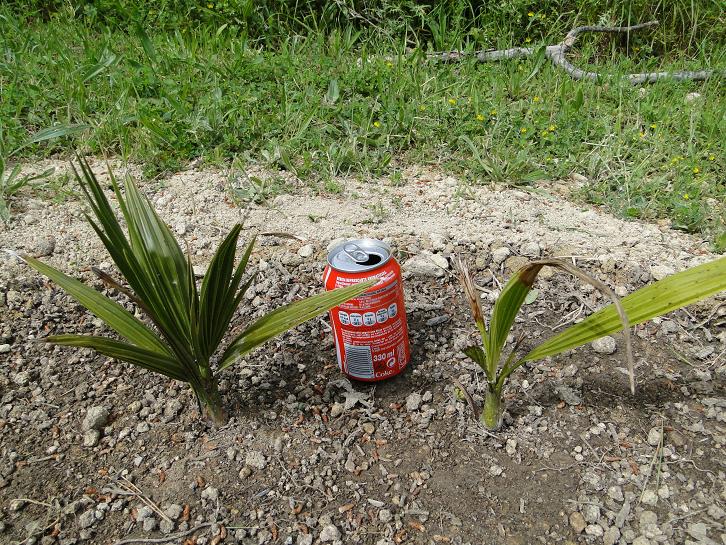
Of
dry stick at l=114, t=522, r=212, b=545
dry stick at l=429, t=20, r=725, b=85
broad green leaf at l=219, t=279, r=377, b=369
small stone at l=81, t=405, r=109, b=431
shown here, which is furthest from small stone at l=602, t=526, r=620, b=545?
dry stick at l=429, t=20, r=725, b=85

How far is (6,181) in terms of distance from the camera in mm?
2789

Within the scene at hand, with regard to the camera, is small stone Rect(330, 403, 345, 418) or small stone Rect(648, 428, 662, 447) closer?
small stone Rect(648, 428, 662, 447)

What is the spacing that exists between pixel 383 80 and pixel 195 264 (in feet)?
4.71

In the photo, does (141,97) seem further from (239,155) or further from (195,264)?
(195,264)

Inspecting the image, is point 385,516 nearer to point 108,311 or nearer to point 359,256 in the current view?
point 359,256

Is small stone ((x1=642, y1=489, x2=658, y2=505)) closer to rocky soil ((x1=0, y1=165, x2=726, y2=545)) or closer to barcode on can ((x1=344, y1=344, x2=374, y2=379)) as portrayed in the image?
rocky soil ((x1=0, y1=165, x2=726, y2=545))

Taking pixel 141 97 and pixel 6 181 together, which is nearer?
pixel 6 181

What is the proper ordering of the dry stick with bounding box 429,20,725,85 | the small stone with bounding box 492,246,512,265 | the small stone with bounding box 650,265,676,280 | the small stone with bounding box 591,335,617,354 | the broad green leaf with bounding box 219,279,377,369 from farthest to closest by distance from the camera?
the dry stick with bounding box 429,20,725,85
the small stone with bounding box 492,246,512,265
the small stone with bounding box 650,265,676,280
the small stone with bounding box 591,335,617,354
the broad green leaf with bounding box 219,279,377,369

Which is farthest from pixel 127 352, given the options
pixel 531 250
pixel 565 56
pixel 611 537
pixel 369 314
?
pixel 565 56

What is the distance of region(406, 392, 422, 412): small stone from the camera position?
1.98 meters

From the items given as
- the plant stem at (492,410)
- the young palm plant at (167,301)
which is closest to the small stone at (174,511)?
the young palm plant at (167,301)

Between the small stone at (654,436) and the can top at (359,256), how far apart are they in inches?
32.4

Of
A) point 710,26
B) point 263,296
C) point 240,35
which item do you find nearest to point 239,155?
point 263,296

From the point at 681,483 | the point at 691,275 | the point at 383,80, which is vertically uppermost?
the point at 691,275
